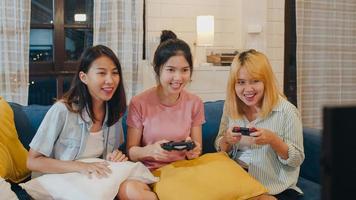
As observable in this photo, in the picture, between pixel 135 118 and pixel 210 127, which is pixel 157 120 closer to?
pixel 135 118

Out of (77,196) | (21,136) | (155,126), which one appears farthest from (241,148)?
(21,136)

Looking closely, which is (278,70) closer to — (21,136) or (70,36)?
(70,36)

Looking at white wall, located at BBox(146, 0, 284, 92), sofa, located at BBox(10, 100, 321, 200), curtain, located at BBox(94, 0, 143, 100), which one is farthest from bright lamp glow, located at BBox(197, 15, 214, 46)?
sofa, located at BBox(10, 100, 321, 200)

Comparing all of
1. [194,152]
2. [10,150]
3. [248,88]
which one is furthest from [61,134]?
[248,88]

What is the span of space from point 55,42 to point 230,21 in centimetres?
160

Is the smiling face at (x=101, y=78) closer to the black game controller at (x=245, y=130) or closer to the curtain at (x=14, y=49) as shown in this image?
the black game controller at (x=245, y=130)

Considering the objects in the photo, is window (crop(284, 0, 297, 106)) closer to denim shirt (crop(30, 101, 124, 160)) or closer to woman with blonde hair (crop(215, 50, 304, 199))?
woman with blonde hair (crop(215, 50, 304, 199))

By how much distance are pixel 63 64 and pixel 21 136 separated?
1464 mm

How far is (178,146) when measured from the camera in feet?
5.89

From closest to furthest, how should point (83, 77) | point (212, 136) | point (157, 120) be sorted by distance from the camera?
point (83, 77) < point (157, 120) < point (212, 136)

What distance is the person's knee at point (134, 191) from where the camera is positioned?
1703 mm

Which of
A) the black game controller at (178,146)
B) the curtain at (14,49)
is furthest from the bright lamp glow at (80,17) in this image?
the black game controller at (178,146)

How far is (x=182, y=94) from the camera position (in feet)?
6.73

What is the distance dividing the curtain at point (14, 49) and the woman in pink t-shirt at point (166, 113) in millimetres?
1475
